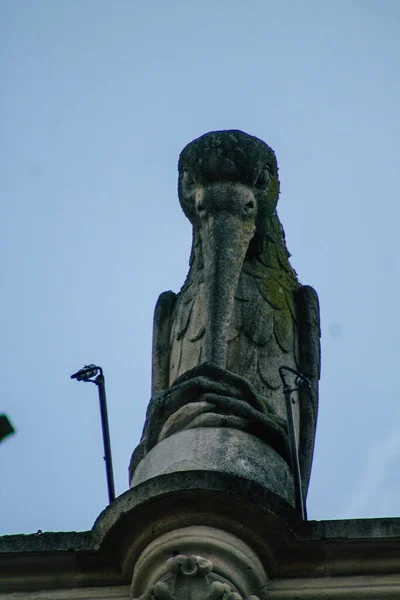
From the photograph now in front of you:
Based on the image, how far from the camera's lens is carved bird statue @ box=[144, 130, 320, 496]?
31.0 ft

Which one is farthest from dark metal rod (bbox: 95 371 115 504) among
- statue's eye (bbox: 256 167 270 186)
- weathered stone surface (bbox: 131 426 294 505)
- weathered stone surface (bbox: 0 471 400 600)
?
statue's eye (bbox: 256 167 270 186)

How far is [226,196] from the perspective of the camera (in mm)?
→ 9914

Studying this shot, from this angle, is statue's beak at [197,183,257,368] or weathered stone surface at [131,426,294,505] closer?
weathered stone surface at [131,426,294,505]

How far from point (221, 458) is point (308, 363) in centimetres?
178

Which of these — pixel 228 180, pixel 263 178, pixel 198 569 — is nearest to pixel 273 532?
pixel 198 569

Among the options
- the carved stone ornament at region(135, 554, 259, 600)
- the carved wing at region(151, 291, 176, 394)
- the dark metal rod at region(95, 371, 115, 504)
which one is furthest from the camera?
the carved wing at region(151, 291, 176, 394)

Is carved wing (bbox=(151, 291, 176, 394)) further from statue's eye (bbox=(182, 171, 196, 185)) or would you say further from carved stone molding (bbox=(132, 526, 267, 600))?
carved stone molding (bbox=(132, 526, 267, 600))

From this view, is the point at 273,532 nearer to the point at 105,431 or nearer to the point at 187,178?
the point at 105,431

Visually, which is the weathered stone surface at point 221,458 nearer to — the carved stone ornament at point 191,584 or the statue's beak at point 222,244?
the carved stone ornament at point 191,584

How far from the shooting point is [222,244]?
976 cm

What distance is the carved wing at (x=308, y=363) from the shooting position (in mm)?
9461

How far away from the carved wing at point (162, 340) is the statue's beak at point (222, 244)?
0.55m

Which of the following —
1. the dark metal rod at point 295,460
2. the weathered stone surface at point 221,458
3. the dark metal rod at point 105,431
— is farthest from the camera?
the dark metal rod at point 105,431

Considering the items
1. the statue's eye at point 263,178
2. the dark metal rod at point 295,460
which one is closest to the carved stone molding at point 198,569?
the dark metal rod at point 295,460
